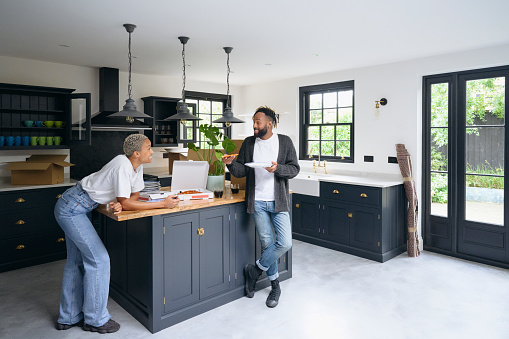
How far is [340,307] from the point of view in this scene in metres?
3.37

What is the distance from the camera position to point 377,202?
4.67m

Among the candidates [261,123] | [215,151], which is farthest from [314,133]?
[261,123]

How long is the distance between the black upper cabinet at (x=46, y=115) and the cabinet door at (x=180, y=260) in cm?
262

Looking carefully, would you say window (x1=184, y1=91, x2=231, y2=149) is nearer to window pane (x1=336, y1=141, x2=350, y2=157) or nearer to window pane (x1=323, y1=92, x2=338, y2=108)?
window pane (x1=323, y1=92, x2=338, y2=108)

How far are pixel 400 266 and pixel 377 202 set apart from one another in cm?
77

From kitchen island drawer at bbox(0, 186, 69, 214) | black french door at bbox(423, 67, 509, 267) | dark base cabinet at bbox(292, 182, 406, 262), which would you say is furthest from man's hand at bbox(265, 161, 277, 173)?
kitchen island drawer at bbox(0, 186, 69, 214)

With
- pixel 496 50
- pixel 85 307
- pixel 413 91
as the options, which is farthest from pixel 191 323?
pixel 496 50

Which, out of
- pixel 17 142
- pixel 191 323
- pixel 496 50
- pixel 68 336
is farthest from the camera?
pixel 17 142

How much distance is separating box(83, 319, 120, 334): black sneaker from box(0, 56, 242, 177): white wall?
301cm

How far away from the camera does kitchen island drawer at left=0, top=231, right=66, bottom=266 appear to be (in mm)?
4324

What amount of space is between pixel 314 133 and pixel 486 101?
2.56 metres

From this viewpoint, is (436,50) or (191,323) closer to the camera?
(191,323)

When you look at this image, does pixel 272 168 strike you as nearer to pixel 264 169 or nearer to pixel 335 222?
pixel 264 169

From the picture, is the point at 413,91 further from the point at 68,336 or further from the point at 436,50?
the point at 68,336
